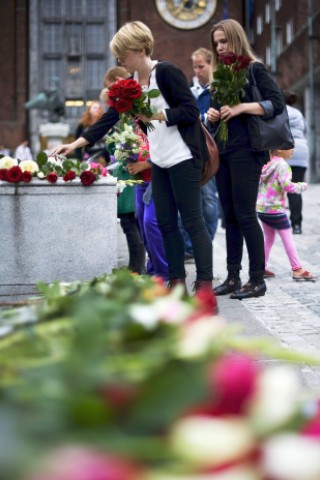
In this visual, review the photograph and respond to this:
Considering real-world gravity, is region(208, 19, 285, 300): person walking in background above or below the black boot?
above

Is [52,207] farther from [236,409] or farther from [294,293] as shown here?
[236,409]

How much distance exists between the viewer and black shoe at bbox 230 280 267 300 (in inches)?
233

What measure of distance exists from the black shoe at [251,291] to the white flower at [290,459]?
5.00 meters

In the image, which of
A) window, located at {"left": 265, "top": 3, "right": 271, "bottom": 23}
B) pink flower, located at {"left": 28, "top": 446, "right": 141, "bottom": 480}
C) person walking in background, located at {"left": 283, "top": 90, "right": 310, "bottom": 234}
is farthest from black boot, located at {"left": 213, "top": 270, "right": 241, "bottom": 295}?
window, located at {"left": 265, "top": 3, "right": 271, "bottom": 23}

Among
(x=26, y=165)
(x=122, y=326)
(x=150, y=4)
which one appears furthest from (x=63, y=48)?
(x=122, y=326)

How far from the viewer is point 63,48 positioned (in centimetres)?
4175

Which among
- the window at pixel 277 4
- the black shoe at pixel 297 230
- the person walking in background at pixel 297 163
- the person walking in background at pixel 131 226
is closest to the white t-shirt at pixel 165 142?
the person walking in background at pixel 131 226

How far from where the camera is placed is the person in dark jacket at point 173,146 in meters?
5.14

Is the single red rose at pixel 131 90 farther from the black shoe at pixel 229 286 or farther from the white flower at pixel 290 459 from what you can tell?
the white flower at pixel 290 459

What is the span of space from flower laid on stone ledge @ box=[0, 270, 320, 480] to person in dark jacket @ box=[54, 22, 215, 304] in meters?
4.08

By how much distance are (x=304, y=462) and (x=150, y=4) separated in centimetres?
4292

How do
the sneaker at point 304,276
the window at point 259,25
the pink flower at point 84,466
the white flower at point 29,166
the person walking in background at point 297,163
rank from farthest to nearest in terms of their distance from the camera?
1. the window at point 259,25
2. the person walking in background at point 297,163
3. the sneaker at point 304,276
4. the white flower at point 29,166
5. the pink flower at point 84,466

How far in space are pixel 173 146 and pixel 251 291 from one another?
1.28 metres

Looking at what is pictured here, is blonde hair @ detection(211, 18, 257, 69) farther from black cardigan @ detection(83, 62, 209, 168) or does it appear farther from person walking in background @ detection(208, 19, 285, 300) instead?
black cardigan @ detection(83, 62, 209, 168)
